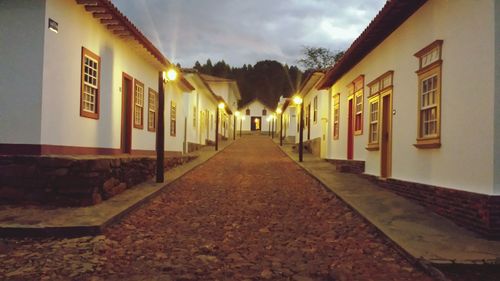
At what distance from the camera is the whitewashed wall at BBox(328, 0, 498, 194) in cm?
704

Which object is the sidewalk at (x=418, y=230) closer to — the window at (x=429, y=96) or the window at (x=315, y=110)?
the window at (x=429, y=96)

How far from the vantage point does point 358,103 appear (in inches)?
617

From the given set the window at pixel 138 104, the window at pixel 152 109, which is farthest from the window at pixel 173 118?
the window at pixel 138 104

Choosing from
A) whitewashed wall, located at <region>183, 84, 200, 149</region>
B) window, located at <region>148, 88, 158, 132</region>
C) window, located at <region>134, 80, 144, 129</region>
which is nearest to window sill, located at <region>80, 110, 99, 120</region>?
window, located at <region>134, 80, 144, 129</region>

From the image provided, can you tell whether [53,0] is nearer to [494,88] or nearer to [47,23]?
[47,23]

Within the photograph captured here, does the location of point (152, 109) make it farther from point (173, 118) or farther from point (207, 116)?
point (207, 116)

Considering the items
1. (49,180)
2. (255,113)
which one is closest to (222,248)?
(49,180)

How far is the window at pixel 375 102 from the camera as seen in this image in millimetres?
12281

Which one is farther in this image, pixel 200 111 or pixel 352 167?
pixel 200 111

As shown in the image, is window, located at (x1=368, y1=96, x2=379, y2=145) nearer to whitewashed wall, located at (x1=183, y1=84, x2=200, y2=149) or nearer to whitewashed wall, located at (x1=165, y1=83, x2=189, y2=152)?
whitewashed wall, located at (x1=165, y1=83, x2=189, y2=152)

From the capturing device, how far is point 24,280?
511cm

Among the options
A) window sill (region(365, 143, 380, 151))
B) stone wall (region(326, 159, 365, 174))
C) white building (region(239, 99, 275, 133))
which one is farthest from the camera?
white building (region(239, 99, 275, 133))

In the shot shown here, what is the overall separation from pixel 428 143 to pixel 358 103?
670 centimetres

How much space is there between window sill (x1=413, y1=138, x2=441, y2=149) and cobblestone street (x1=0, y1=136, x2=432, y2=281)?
1838mm
